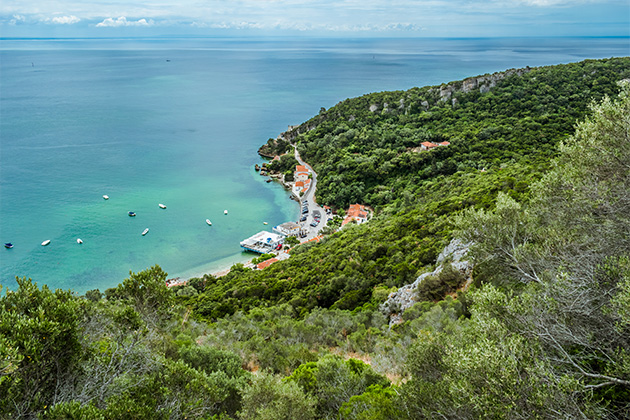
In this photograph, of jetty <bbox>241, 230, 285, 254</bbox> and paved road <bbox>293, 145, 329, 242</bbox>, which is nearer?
jetty <bbox>241, 230, 285, 254</bbox>

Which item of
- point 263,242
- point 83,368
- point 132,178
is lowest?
point 263,242

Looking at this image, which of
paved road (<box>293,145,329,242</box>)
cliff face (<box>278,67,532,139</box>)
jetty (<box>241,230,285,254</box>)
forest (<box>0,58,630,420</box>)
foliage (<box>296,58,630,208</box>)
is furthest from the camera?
cliff face (<box>278,67,532,139</box>)

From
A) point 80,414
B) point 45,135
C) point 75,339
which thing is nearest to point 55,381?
point 75,339

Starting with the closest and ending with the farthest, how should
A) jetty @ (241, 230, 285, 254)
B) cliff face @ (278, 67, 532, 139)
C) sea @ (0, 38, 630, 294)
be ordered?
sea @ (0, 38, 630, 294)
jetty @ (241, 230, 285, 254)
cliff face @ (278, 67, 532, 139)

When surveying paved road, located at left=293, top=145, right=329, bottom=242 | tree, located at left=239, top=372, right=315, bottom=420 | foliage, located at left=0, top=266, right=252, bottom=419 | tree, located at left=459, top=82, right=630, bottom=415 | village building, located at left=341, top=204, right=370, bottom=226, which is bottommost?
paved road, located at left=293, top=145, right=329, bottom=242

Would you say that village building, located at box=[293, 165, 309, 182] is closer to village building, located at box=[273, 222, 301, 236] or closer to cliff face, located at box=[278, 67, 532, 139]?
village building, located at box=[273, 222, 301, 236]

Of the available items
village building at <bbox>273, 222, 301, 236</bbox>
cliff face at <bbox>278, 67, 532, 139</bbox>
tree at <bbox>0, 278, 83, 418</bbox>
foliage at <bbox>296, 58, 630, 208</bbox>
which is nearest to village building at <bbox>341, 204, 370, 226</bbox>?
foliage at <bbox>296, 58, 630, 208</bbox>

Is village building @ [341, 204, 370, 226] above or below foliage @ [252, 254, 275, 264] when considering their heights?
above

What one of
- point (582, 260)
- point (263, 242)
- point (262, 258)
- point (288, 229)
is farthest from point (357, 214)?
point (582, 260)

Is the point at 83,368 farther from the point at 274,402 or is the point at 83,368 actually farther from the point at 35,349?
the point at 274,402

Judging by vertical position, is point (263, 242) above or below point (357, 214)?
below
